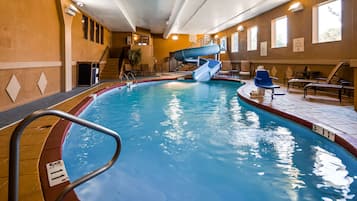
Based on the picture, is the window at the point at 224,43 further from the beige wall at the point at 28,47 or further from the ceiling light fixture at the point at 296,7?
the beige wall at the point at 28,47

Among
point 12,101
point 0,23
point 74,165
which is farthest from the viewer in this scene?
point 12,101

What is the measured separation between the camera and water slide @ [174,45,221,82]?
1408 centimetres

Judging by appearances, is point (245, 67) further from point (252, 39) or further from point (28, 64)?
point (28, 64)

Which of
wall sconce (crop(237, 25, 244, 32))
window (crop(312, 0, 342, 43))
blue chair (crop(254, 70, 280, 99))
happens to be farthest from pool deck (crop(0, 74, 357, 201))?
wall sconce (crop(237, 25, 244, 32))

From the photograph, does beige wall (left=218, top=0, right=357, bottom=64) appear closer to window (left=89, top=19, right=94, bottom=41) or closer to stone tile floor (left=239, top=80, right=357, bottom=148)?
stone tile floor (left=239, top=80, right=357, bottom=148)

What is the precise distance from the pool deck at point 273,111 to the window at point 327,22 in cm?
207

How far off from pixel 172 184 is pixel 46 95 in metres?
5.53

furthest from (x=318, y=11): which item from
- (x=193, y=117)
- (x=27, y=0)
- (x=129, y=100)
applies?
(x=27, y=0)

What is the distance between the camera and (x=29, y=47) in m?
6.16

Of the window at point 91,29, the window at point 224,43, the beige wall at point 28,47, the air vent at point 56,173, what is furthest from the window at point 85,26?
the air vent at point 56,173

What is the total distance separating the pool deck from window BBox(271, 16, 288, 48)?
4.42 m

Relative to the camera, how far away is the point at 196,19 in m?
14.2

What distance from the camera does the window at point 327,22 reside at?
7627mm

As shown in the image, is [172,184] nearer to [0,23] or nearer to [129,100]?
[0,23]
